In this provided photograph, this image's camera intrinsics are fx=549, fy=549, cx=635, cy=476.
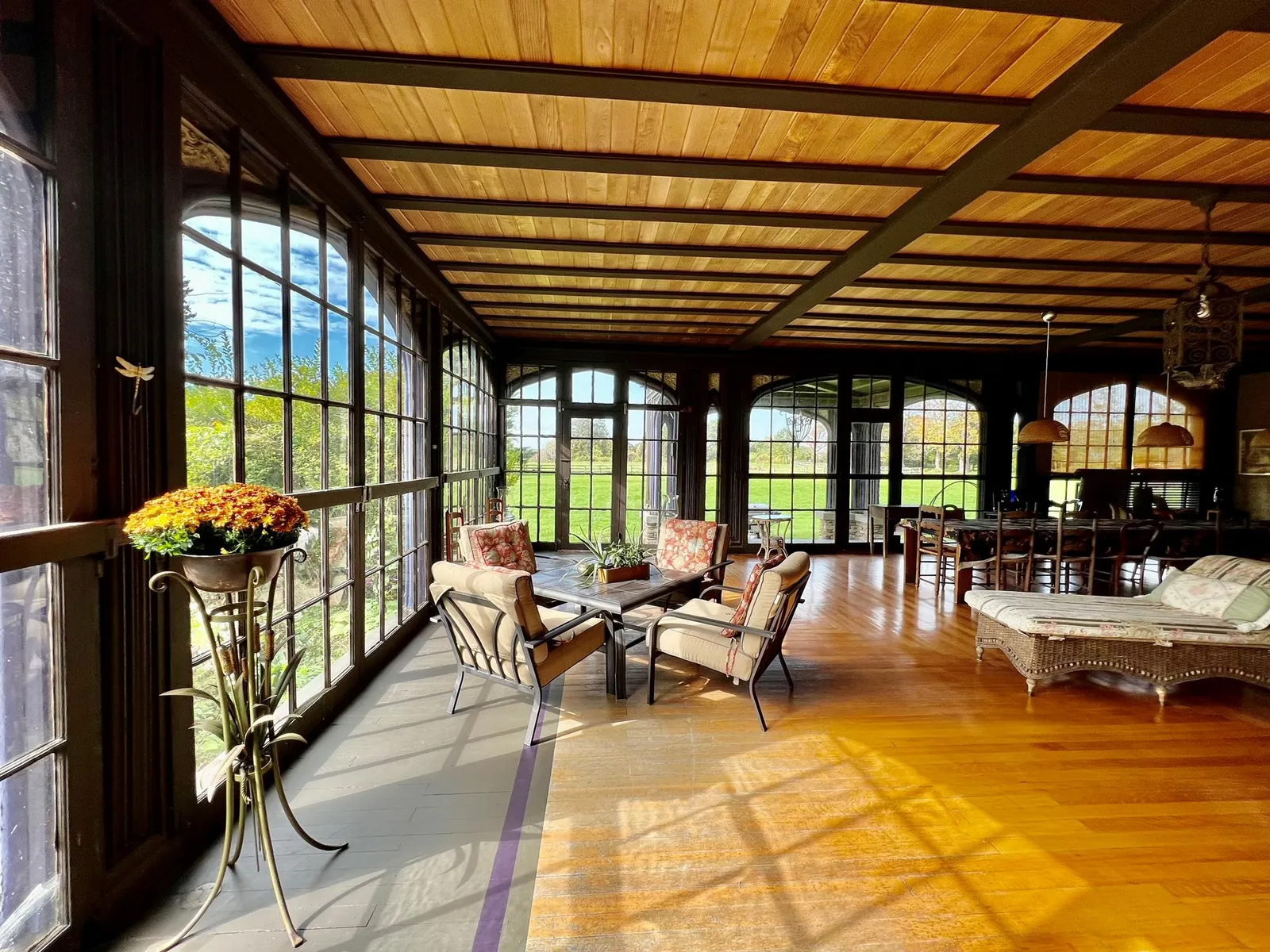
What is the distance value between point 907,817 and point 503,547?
3244 mm

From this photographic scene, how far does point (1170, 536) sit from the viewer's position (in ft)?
19.4

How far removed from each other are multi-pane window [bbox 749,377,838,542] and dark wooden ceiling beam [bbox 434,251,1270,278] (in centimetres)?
375

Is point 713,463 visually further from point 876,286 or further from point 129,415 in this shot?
point 129,415

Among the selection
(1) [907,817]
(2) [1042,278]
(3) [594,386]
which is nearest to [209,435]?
(1) [907,817]

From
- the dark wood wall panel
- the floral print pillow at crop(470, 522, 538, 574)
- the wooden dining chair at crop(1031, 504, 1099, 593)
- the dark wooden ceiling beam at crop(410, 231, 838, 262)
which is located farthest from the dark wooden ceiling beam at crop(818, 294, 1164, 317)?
the dark wood wall panel

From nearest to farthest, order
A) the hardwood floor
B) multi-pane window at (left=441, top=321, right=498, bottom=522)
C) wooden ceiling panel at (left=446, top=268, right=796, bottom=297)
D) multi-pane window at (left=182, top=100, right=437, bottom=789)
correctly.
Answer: the hardwood floor < multi-pane window at (left=182, top=100, right=437, bottom=789) < wooden ceiling panel at (left=446, top=268, right=796, bottom=297) < multi-pane window at (left=441, top=321, right=498, bottom=522)

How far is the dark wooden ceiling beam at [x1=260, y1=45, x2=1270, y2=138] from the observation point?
2.16 m

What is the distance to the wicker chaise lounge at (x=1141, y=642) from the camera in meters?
3.34

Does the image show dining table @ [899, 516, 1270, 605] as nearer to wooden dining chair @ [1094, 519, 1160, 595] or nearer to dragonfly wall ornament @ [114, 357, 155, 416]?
wooden dining chair @ [1094, 519, 1160, 595]

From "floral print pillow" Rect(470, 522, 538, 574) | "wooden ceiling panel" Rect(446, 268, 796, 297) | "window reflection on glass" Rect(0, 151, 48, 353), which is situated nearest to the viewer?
"window reflection on glass" Rect(0, 151, 48, 353)

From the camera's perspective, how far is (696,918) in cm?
178

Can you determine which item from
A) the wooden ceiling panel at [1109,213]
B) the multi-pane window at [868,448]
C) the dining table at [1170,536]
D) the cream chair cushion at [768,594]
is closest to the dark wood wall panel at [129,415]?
the cream chair cushion at [768,594]

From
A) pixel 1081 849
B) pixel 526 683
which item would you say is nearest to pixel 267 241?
pixel 526 683

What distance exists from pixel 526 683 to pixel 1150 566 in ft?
31.4
